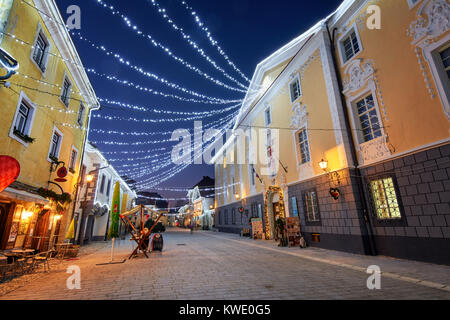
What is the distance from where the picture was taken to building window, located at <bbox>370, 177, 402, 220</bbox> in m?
7.48

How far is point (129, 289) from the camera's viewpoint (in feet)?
14.8

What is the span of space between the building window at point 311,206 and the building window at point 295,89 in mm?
5720

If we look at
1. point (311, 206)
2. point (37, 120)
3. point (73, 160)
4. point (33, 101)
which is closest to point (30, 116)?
point (37, 120)

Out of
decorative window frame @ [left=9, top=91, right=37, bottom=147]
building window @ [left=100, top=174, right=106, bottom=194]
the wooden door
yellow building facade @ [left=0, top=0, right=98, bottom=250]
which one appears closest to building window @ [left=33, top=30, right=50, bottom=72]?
yellow building facade @ [left=0, top=0, right=98, bottom=250]

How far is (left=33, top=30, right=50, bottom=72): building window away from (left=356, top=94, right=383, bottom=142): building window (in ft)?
42.4

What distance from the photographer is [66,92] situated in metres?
10.6

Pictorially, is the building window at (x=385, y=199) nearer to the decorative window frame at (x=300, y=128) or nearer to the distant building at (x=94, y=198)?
the decorative window frame at (x=300, y=128)

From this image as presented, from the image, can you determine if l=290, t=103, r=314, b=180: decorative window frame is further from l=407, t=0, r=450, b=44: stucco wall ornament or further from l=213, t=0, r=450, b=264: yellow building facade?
l=407, t=0, r=450, b=44: stucco wall ornament

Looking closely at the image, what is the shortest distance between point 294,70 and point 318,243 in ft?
32.7

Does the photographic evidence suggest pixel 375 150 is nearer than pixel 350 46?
Yes

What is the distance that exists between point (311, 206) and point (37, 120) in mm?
12688

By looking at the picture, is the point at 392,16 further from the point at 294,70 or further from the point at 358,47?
the point at 294,70

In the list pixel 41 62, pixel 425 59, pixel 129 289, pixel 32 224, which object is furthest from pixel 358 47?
pixel 32 224

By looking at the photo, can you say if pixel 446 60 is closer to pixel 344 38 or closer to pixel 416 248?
pixel 344 38
